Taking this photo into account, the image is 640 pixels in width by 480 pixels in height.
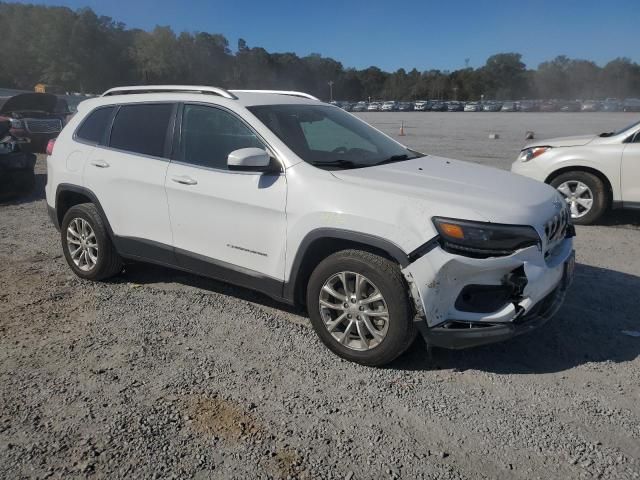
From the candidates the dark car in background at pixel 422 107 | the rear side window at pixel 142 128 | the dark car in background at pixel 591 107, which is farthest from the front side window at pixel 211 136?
the dark car in background at pixel 422 107

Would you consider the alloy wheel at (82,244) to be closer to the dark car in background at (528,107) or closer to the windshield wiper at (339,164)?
the windshield wiper at (339,164)

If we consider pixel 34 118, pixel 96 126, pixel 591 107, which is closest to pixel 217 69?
pixel 591 107

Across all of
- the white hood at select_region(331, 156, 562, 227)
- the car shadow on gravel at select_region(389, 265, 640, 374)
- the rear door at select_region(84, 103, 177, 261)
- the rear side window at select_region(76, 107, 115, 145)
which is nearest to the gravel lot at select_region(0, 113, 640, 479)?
the car shadow on gravel at select_region(389, 265, 640, 374)

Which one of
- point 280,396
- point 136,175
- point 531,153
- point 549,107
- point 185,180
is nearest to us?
point 280,396

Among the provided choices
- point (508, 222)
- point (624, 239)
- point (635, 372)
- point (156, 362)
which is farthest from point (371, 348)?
point (624, 239)

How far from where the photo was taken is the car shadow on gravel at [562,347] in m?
3.62

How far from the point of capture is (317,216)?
11.6ft

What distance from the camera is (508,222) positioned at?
3213 mm

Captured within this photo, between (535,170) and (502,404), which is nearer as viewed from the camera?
(502,404)

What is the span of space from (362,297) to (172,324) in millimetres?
1651

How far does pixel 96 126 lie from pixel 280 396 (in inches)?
127

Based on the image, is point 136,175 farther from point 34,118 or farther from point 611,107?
point 611,107

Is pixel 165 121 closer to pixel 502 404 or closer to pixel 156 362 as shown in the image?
pixel 156 362

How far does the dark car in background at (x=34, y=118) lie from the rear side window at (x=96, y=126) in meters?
9.56
